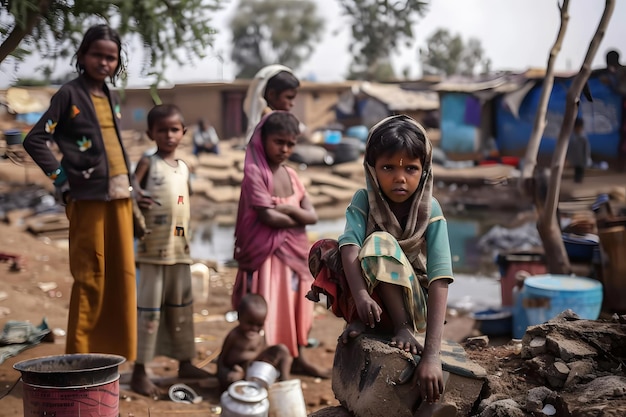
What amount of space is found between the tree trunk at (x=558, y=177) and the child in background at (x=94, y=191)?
12.4 ft

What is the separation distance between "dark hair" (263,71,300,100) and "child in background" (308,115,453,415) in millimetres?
2458

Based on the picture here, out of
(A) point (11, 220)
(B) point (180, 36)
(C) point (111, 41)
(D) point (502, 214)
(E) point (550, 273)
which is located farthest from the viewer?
(D) point (502, 214)

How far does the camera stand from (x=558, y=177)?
661 cm

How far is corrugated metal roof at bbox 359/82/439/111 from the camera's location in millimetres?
29558

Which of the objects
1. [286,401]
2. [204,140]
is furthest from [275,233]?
[204,140]

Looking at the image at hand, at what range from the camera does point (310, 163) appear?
23.7 metres

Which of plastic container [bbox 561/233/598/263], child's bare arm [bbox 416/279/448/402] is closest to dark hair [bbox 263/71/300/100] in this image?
child's bare arm [bbox 416/279/448/402]

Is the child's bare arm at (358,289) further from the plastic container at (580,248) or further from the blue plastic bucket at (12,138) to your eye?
the plastic container at (580,248)

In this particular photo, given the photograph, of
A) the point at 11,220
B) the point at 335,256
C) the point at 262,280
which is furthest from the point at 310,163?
the point at 335,256

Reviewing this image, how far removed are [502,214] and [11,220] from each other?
10179 mm

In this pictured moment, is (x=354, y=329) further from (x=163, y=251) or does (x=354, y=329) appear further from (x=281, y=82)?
(x=281, y=82)

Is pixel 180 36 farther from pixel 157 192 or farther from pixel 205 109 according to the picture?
pixel 205 109

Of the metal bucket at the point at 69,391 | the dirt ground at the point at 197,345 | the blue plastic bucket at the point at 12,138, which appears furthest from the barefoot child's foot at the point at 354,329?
the blue plastic bucket at the point at 12,138

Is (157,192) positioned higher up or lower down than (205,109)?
lower down
